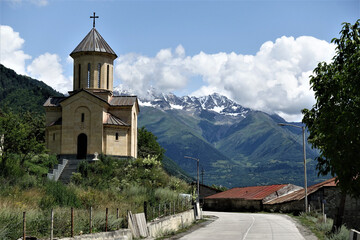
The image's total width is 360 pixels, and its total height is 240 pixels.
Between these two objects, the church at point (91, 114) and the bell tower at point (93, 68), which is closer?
the church at point (91, 114)

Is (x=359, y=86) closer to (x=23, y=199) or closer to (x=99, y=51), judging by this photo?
(x=23, y=199)

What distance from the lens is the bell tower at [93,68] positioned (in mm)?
50719

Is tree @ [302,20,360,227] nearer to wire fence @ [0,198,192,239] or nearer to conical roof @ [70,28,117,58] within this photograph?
wire fence @ [0,198,192,239]

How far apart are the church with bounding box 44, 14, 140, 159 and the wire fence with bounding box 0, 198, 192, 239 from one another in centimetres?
2585

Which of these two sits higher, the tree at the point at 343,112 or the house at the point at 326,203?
the tree at the point at 343,112

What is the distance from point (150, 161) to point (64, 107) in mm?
11388

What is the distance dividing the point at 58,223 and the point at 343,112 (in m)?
10.6

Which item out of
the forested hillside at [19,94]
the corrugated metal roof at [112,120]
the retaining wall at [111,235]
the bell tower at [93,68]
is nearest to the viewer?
the retaining wall at [111,235]

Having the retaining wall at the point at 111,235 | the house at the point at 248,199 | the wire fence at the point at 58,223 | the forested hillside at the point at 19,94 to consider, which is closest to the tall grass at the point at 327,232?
the retaining wall at the point at 111,235

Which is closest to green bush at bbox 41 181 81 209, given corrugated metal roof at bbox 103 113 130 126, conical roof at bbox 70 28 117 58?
corrugated metal roof at bbox 103 113 130 126

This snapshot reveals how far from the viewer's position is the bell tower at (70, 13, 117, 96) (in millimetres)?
50719

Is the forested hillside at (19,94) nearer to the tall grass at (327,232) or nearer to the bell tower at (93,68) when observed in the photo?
the bell tower at (93,68)

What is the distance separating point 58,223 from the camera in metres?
16.7

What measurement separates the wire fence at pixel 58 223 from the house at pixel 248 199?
4349 centimetres
